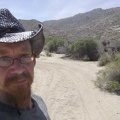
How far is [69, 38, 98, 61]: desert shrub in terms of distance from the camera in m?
25.6

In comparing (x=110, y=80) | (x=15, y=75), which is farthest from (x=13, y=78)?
(x=110, y=80)

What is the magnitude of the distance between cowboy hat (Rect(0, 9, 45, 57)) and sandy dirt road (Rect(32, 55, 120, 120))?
22.8 feet

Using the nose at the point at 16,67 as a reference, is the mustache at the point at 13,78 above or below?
below

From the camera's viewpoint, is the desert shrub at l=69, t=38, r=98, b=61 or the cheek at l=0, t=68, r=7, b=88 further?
the desert shrub at l=69, t=38, r=98, b=61

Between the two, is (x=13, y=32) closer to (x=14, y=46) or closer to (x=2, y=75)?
(x=14, y=46)

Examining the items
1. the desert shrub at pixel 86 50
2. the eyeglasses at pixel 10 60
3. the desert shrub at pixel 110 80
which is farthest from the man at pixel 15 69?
the desert shrub at pixel 86 50

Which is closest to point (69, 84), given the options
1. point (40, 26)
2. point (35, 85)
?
point (35, 85)

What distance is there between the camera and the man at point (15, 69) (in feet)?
6.57

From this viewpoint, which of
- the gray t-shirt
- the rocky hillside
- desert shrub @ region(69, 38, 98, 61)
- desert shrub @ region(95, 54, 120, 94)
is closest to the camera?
the gray t-shirt

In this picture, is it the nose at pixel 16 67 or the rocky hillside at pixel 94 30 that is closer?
the nose at pixel 16 67

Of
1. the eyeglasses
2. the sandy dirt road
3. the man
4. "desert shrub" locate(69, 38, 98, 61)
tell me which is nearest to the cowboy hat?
the man

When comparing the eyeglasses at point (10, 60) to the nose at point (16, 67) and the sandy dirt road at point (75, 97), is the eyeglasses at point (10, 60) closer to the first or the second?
A: the nose at point (16, 67)

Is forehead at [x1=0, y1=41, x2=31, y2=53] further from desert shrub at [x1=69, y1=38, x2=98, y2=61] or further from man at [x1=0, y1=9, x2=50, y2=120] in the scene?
desert shrub at [x1=69, y1=38, x2=98, y2=61]

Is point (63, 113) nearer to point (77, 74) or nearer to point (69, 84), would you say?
point (69, 84)
